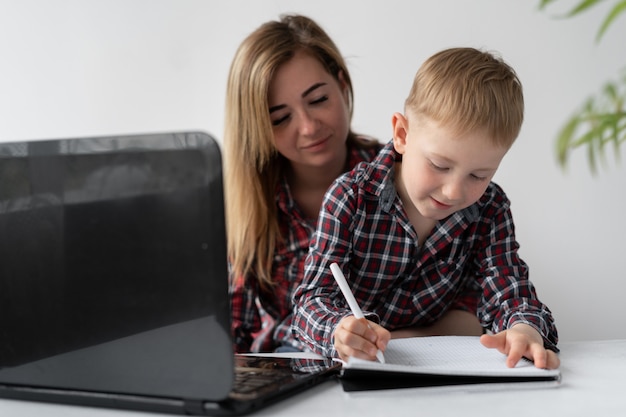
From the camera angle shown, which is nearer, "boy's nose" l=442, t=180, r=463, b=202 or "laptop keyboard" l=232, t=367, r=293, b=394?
"laptop keyboard" l=232, t=367, r=293, b=394

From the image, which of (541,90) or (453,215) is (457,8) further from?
(453,215)

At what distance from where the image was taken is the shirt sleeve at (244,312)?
5.94ft

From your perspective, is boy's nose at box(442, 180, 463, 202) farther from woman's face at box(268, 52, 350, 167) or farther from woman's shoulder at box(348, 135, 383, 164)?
woman's shoulder at box(348, 135, 383, 164)

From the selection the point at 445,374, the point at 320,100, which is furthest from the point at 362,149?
the point at 445,374

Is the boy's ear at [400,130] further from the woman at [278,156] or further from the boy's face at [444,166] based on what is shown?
the woman at [278,156]

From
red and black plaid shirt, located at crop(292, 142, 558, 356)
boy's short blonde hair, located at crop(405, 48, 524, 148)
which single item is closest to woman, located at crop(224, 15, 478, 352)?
red and black plaid shirt, located at crop(292, 142, 558, 356)

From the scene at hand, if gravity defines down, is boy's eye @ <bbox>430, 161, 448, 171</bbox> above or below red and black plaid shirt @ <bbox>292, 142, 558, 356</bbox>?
above

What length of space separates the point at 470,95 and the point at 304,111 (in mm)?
527

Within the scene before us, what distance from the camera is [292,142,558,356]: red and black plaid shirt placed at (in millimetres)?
1315

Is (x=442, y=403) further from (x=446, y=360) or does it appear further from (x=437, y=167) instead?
(x=437, y=167)

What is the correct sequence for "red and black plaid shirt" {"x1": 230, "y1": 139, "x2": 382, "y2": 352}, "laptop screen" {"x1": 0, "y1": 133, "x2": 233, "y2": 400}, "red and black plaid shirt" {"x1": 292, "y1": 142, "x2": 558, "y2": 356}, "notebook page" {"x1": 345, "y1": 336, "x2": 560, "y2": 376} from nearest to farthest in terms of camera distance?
"laptop screen" {"x1": 0, "y1": 133, "x2": 233, "y2": 400} < "notebook page" {"x1": 345, "y1": 336, "x2": 560, "y2": 376} < "red and black plaid shirt" {"x1": 292, "y1": 142, "x2": 558, "y2": 356} < "red and black plaid shirt" {"x1": 230, "y1": 139, "x2": 382, "y2": 352}

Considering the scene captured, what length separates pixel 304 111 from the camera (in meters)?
1.68

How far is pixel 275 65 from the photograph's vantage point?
1682mm

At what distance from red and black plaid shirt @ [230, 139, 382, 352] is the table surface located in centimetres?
79
